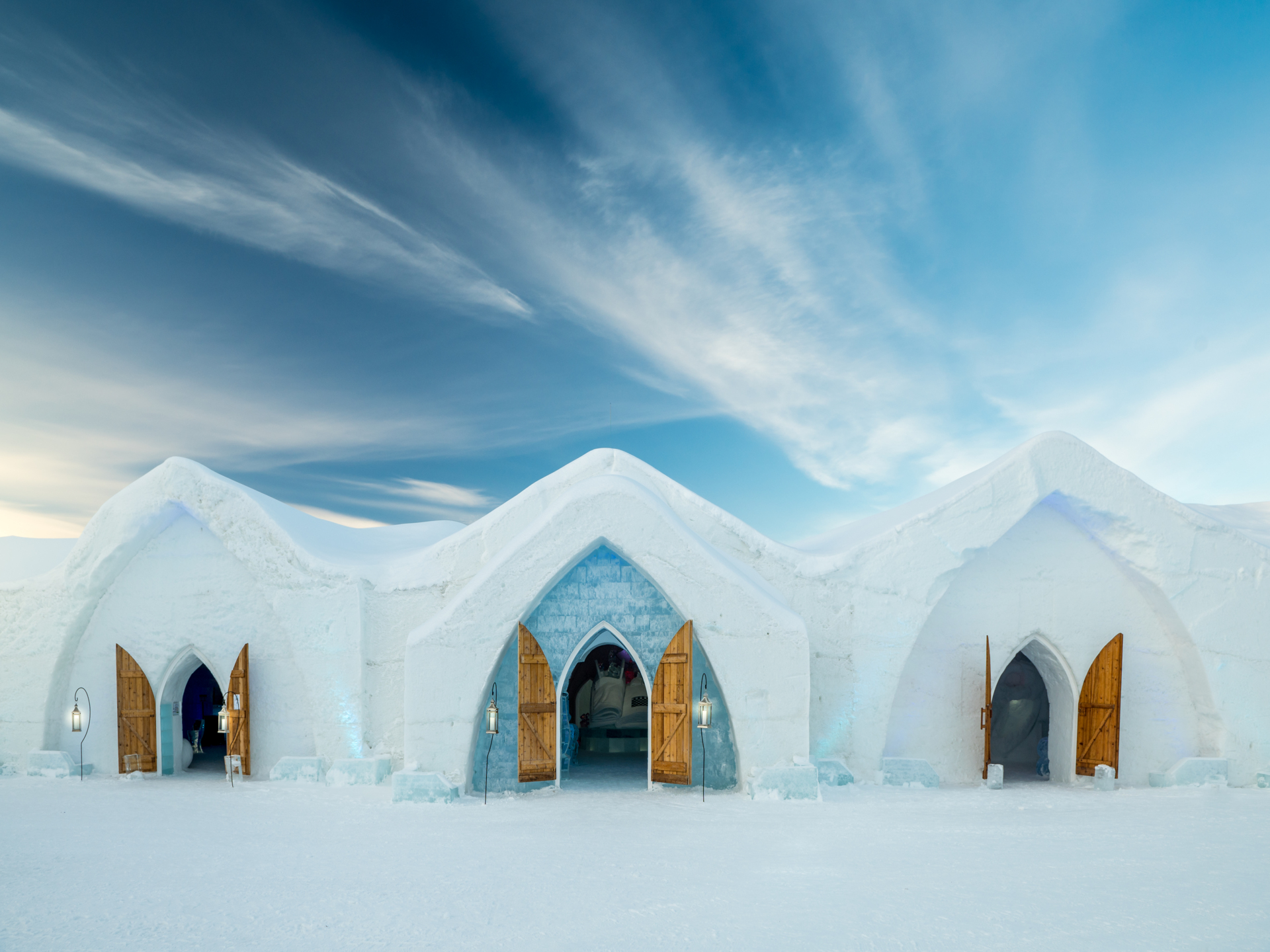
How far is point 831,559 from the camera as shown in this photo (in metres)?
13.5

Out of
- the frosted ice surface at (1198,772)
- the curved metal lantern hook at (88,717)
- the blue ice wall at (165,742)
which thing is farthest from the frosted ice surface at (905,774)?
the curved metal lantern hook at (88,717)

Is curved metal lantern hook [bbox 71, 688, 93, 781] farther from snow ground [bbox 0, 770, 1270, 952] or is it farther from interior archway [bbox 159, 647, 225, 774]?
snow ground [bbox 0, 770, 1270, 952]

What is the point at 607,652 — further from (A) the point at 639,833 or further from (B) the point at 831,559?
(A) the point at 639,833

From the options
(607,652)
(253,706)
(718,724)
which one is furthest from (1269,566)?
(253,706)

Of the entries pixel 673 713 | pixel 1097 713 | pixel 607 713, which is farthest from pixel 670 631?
pixel 607 713

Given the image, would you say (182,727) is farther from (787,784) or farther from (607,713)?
(787,784)

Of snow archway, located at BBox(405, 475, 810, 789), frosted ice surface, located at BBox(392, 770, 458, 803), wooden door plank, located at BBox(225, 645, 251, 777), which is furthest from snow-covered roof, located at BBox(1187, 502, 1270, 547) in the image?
wooden door plank, located at BBox(225, 645, 251, 777)

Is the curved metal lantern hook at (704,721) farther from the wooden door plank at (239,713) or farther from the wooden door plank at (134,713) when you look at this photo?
the wooden door plank at (134,713)

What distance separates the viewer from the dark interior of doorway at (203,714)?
1803 cm

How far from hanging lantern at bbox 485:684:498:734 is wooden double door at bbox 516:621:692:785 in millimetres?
375

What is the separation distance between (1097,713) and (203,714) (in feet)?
67.1

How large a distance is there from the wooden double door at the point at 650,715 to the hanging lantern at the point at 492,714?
1.23 ft

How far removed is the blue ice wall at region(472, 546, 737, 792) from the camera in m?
12.3

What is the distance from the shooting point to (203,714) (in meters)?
19.4
